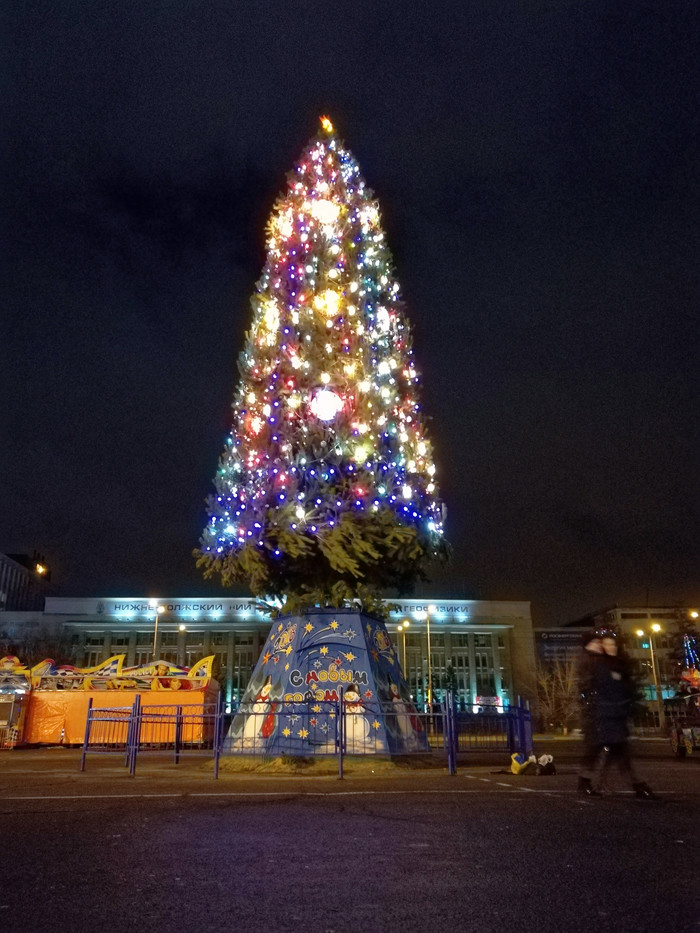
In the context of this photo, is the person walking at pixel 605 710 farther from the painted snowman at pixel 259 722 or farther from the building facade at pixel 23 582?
the building facade at pixel 23 582

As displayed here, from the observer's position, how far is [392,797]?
7.91m

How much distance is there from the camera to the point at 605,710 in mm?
7562

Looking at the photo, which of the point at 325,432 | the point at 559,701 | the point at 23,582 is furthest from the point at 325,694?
the point at 23,582

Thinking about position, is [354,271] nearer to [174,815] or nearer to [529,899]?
[174,815]

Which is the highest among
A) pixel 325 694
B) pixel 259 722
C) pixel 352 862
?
pixel 325 694

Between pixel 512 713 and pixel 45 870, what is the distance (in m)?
11.6

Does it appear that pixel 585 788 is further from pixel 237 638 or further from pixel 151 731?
pixel 237 638

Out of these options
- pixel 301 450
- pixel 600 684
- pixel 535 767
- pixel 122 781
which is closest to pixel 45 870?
pixel 600 684

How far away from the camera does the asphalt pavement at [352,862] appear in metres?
3.36

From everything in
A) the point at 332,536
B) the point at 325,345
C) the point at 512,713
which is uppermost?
the point at 325,345

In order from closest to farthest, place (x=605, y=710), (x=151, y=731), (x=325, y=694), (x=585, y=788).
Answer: (x=605, y=710), (x=585, y=788), (x=325, y=694), (x=151, y=731)

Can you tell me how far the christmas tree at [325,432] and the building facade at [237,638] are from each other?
66.1 meters

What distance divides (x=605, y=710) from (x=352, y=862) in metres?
4.05

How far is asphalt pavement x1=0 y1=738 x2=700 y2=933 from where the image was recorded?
3.36 m
